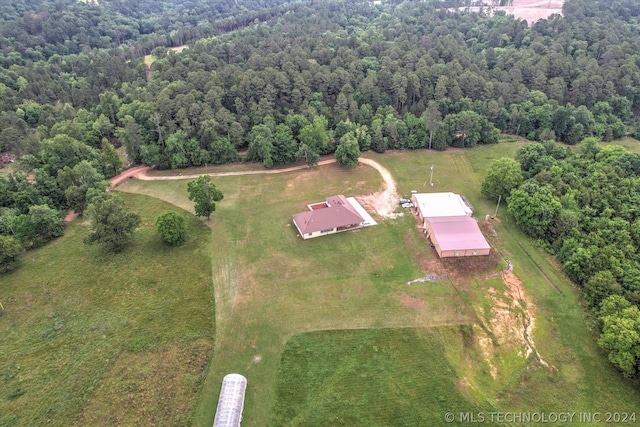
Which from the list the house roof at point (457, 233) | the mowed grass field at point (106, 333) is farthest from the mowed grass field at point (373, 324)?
the mowed grass field at point (106, 333)

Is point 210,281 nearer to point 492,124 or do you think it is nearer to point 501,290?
point 501,290

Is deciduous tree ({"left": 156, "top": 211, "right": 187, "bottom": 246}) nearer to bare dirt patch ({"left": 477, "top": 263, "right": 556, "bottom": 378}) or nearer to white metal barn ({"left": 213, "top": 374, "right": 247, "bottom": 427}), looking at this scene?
white metal barn ({"left": 213, "top": 374, "right": 247, "bottom": 427})

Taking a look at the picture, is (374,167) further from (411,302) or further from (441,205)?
(411,302)

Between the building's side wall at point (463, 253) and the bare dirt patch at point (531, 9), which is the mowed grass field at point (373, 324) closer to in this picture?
the building's side wall at point (463, 253)

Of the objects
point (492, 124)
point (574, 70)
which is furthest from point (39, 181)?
point (574, 70)

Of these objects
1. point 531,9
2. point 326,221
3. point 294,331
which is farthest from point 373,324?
point 531,9

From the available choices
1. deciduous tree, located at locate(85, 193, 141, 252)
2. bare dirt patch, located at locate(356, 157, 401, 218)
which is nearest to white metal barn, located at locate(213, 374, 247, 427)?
deciduous tree, located at locate(85, 193, 141, 252)
